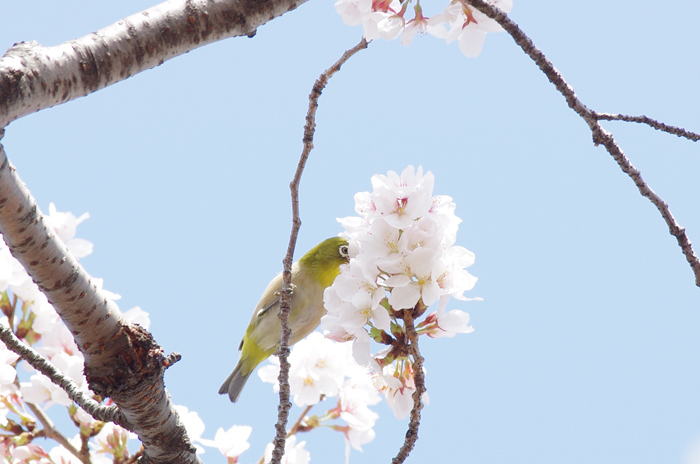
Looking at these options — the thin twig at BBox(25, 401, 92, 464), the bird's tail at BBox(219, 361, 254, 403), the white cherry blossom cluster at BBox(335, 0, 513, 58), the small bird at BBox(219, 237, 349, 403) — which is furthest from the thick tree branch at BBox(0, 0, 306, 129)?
the bird's tail at BBox(219, 361, 254, 403)

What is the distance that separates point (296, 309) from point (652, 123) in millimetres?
3340

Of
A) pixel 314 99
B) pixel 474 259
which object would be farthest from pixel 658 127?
pixel 314 99

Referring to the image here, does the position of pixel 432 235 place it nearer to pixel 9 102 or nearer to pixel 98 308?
pixel 98 308

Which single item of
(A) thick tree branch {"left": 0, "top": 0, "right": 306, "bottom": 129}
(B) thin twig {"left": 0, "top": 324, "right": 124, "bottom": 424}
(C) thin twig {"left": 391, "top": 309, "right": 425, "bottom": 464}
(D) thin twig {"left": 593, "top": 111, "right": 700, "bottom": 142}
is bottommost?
(C) thin twig {"left": 391, "top": 309, "right": 425, "bottom": 464}

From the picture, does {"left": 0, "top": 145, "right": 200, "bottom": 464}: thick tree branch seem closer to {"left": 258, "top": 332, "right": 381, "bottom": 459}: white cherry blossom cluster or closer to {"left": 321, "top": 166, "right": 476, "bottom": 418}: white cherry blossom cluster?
{"left": 321, "top": 166, "right": 476, "bottom": 418}: white cherry blossom cluster

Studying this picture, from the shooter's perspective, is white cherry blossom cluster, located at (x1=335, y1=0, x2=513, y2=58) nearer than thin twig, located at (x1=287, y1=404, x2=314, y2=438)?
Yes

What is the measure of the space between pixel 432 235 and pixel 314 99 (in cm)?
58

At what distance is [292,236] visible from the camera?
2006 mm

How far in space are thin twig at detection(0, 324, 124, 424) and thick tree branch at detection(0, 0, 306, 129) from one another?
3.58 feet

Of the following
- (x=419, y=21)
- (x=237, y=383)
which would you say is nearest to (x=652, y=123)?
(x=419, y=21)

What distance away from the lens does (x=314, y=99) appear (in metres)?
1.91

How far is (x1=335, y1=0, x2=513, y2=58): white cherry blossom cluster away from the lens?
237 cm

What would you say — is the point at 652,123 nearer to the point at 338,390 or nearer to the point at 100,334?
the point at 100,334

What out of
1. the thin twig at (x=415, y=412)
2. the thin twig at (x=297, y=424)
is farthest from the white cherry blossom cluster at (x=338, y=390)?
the thin twig at (x=415, y=412)
